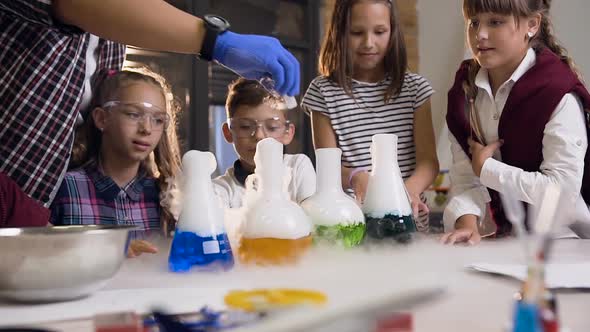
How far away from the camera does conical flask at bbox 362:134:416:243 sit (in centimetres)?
89

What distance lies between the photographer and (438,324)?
495 mm

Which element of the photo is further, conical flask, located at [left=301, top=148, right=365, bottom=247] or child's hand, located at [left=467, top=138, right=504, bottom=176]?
child's hand, located at [left=467, top=138, right=504, bottom=176]

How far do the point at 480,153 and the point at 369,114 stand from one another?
0.32 meters

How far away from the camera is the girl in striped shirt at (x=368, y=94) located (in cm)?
155

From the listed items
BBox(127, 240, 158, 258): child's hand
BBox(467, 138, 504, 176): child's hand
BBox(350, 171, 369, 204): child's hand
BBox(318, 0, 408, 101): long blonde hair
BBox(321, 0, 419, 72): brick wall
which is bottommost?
BBox(127, 240, 158, 258): child's hand

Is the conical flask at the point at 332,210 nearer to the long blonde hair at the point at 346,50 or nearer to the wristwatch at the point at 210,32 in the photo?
the wristwatch at the point at 210,32

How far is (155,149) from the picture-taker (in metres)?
1.63

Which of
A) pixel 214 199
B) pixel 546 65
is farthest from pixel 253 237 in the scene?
pixel 546 65

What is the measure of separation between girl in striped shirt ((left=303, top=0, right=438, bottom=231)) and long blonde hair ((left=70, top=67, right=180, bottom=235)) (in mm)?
384

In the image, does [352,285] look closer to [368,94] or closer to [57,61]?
[57,61]

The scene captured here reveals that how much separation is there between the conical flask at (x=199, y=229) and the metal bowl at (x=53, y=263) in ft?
0.53

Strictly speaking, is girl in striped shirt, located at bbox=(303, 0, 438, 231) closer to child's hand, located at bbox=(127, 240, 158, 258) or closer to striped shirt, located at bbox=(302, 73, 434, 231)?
striped shirt, located at bbox=(302, 73, 434, 231)

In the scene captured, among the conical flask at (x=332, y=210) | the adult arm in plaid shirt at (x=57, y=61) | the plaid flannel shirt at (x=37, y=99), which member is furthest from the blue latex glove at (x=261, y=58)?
the plaid flannel shirt at (x=37, y=99)

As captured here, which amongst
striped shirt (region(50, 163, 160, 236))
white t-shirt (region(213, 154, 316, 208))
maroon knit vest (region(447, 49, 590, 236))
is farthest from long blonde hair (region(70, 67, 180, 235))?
maroon knit vest (region(447, 49, 590, 236))
